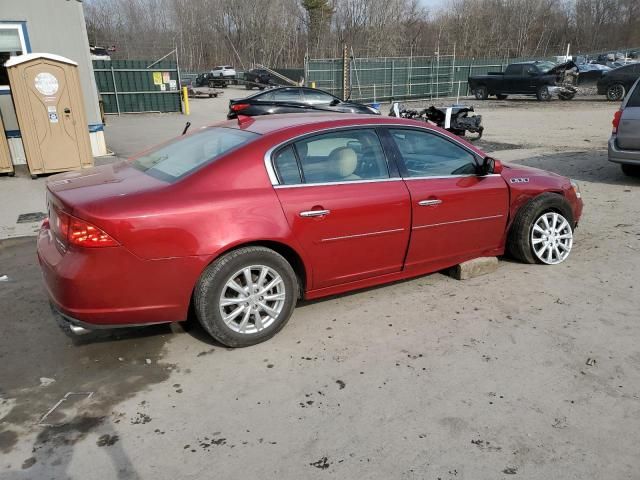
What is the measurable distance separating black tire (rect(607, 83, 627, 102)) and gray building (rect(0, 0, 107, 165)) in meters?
23.5

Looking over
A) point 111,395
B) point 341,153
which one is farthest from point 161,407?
point 341,153

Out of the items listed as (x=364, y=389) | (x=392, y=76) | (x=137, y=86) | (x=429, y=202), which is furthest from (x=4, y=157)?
(x=392, y=76)

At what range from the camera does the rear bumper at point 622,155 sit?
7.84 m

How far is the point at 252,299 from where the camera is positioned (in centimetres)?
352

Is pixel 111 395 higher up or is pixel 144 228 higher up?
pixel 144 228

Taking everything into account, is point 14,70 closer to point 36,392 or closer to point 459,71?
point 36,392

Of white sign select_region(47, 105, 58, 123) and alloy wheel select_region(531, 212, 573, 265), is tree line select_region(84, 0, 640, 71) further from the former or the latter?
alloy wheel select_region(531, 212, 573, 265)

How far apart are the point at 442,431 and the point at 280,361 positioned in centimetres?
117

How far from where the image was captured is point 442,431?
9.05 feet

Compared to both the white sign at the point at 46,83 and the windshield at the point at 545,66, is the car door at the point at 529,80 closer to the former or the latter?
the windshield at the point at 545,66

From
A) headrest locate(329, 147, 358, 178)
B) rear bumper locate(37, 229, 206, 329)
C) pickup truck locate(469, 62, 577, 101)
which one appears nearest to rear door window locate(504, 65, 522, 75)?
pickup truck locate(469, 62, 577, 101)

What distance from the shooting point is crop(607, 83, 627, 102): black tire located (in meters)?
24.3

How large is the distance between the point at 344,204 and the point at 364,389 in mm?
1329

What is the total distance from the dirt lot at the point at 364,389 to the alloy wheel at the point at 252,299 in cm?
20
